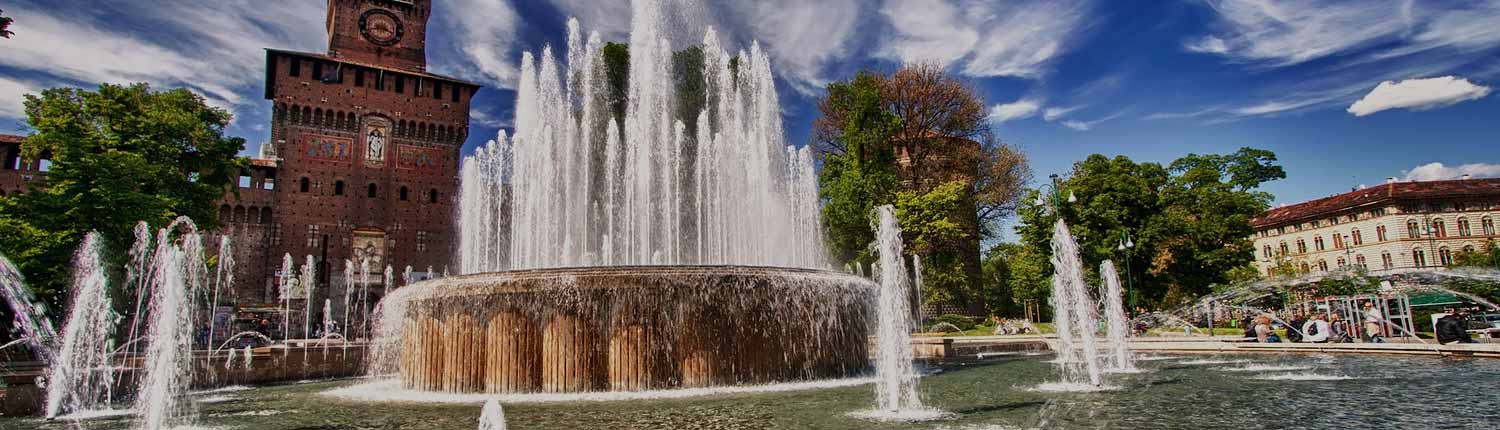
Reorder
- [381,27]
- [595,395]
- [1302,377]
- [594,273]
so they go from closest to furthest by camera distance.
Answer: [595,395], [594,273], [1302,377], [381,27]

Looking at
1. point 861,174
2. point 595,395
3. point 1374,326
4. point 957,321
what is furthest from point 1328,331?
point 861,174

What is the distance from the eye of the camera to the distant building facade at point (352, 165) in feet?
146

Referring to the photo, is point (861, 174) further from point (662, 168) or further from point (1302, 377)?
point (1302, 377)

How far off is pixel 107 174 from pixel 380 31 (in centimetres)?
3152

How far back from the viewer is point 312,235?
4488cm

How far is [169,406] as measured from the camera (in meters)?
7.77

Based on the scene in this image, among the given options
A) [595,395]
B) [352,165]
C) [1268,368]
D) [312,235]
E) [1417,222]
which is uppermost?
[352,165]

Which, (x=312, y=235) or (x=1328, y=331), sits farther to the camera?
(x=312, y=235)

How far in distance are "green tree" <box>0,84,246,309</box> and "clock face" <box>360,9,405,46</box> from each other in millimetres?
23062

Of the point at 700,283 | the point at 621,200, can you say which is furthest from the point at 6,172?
the point at 700,283

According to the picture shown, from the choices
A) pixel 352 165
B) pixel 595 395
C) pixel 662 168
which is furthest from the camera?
pixel 352 165

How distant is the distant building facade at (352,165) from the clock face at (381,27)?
0.22 feet

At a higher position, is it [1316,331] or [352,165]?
[352,165]

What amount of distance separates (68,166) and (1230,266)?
3795 centimetres
